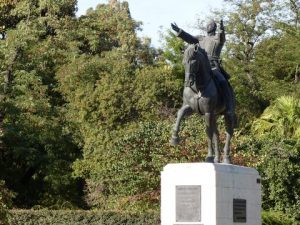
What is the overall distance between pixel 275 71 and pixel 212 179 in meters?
27.3

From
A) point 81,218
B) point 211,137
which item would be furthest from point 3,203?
point 211,137

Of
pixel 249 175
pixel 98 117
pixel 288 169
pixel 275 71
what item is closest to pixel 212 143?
pixel 249 175

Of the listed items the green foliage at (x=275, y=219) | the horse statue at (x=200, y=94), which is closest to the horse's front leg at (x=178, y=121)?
the horse statue at (x=200, y=94)

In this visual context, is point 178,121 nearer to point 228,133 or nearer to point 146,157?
point 228,133

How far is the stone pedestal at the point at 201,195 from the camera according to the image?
16703mm

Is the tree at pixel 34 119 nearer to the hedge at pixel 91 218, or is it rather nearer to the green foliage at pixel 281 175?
the hedge at pixel 91 218

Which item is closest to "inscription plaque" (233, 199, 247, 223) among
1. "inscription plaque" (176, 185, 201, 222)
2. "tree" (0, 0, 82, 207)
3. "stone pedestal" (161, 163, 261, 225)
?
"stone pedestal" (161, 163, 261, 225)

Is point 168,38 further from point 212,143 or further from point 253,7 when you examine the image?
point 212,143

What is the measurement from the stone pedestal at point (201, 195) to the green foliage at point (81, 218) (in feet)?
32.8

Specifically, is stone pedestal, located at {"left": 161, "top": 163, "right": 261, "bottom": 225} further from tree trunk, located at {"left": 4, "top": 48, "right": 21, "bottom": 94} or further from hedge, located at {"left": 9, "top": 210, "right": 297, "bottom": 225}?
tree trunk, located at {"left": 4, "top": 48, "right": 21, "bottom": 94}

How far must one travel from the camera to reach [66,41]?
40094mm

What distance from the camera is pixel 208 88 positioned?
17.6 meters

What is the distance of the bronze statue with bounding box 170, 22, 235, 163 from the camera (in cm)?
1719

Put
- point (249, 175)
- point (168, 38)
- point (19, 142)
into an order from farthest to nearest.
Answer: point (168, 38), point (19, 142), point (249, 175)
